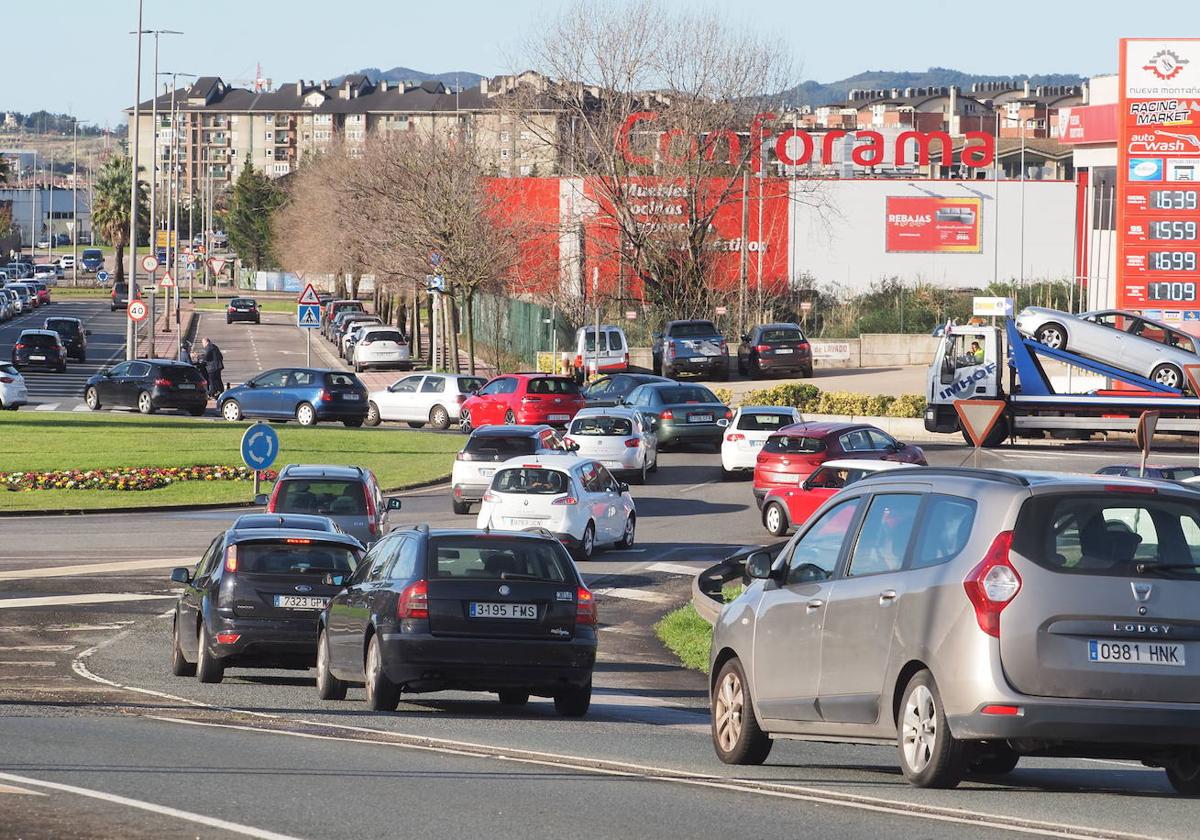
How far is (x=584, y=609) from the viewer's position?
1431 cm

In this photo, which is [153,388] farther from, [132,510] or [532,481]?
[532,481]

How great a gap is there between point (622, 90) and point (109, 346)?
30.0 metres

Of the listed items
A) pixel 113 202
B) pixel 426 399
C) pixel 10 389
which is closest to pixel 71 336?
pixel 10 389

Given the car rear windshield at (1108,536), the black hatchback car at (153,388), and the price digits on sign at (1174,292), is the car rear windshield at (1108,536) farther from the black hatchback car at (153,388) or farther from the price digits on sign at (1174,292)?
the black hatchback car at (153,388)

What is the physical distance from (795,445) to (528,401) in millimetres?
16165

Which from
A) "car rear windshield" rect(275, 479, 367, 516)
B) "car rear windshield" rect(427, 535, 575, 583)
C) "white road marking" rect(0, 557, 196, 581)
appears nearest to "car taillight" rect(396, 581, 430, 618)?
"car rear windshield" rect(427, 535, 575, 583)

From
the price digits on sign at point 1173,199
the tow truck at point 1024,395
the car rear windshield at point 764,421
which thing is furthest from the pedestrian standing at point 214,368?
the price digits on sign at point 1173,199

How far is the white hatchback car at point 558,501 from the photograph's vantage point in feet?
89.7

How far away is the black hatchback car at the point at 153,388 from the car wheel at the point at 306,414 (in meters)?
3.88

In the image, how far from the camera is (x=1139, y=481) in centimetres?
899

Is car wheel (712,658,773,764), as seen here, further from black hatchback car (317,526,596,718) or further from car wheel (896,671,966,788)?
black hatchback car (317,526,596,718)

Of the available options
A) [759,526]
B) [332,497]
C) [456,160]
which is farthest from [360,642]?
[456,160]

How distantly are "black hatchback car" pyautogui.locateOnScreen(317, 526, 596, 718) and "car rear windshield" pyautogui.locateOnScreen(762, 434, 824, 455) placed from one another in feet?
53.9

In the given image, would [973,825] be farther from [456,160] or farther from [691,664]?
[456,160]
